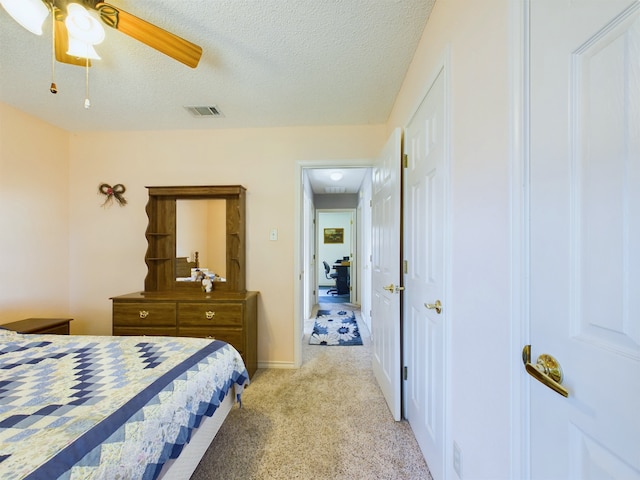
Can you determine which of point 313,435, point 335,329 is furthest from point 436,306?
point 335,329

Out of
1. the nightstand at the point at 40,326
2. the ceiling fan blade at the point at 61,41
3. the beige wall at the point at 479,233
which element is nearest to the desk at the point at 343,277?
the nightstand at the point at 40,326

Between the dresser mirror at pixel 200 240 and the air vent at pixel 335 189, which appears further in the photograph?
A: the air vent at pixel 335 189

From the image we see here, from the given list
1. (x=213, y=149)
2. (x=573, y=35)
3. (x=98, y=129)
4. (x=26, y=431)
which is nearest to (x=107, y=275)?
(x=98, y=129)

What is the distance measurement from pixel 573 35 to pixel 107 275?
374 cm

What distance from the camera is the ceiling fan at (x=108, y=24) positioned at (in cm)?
113

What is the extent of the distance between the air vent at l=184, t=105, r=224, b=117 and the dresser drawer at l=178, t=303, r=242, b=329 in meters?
1.76

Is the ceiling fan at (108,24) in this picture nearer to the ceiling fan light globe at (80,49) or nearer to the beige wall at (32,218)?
the ceiling fan light globe at (80,49)

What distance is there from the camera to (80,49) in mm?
1354

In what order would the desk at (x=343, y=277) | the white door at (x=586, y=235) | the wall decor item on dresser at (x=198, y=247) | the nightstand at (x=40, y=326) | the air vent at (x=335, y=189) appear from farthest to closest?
the desk at (x=343, y=277), the air vent at (x=335, y=189), the wall decor item on dresser at (x=198, y=247), the nightstand at (x=40, y=326), the white door at (x=586, y=235)

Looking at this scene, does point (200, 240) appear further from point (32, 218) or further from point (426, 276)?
point (426, 276)

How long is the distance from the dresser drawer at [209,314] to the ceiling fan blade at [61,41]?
6.02 ft

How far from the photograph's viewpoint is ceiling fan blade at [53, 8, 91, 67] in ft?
4.15

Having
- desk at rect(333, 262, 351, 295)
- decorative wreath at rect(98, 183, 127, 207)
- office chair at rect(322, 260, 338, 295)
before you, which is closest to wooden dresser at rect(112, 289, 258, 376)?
decorative wreath at rect(98, 183, 127, 207)

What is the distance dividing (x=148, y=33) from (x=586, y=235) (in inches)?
73.4
